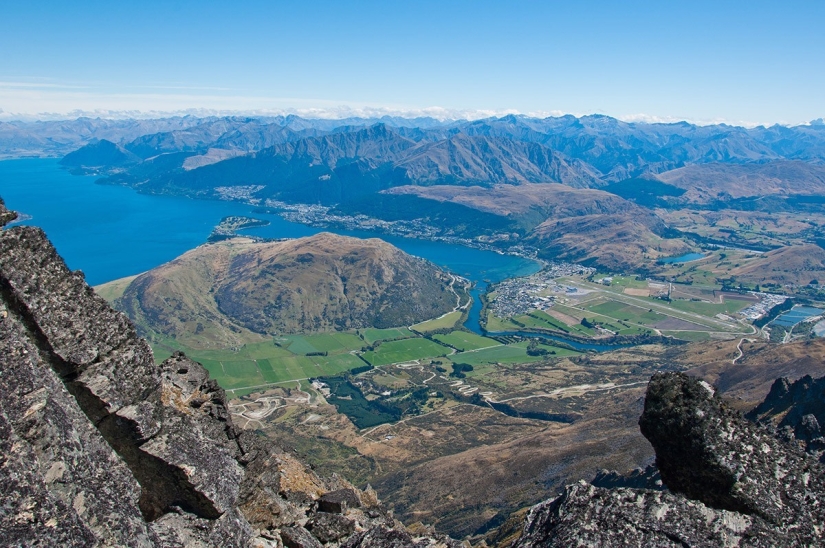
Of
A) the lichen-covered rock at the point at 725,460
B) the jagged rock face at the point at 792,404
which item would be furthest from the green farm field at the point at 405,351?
the lichen-covered rock at the point at 725,460

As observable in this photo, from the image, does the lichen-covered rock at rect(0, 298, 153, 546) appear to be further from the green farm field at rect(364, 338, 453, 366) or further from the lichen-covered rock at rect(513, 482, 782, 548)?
the green farm field at rect(364, 338, 453, 366)

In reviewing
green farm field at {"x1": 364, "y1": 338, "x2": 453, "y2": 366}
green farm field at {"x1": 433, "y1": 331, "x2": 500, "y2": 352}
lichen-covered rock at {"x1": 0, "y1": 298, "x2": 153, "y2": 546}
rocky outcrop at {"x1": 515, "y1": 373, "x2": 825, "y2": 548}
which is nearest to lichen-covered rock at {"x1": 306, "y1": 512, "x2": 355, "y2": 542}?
lichen-covered rock at {"x1": 0, "y1": 298, "x2": 153, "y2": 546}

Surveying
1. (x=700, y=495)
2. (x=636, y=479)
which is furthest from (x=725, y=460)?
(x=636, y=479)

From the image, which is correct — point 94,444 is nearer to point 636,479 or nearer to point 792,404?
point 636,479

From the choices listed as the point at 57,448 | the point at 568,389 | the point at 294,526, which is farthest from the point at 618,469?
the point at 568,389

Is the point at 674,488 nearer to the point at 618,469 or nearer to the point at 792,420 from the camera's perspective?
the point at 792,420

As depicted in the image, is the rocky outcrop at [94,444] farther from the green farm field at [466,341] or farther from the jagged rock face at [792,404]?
the green farm field at [466,341]
